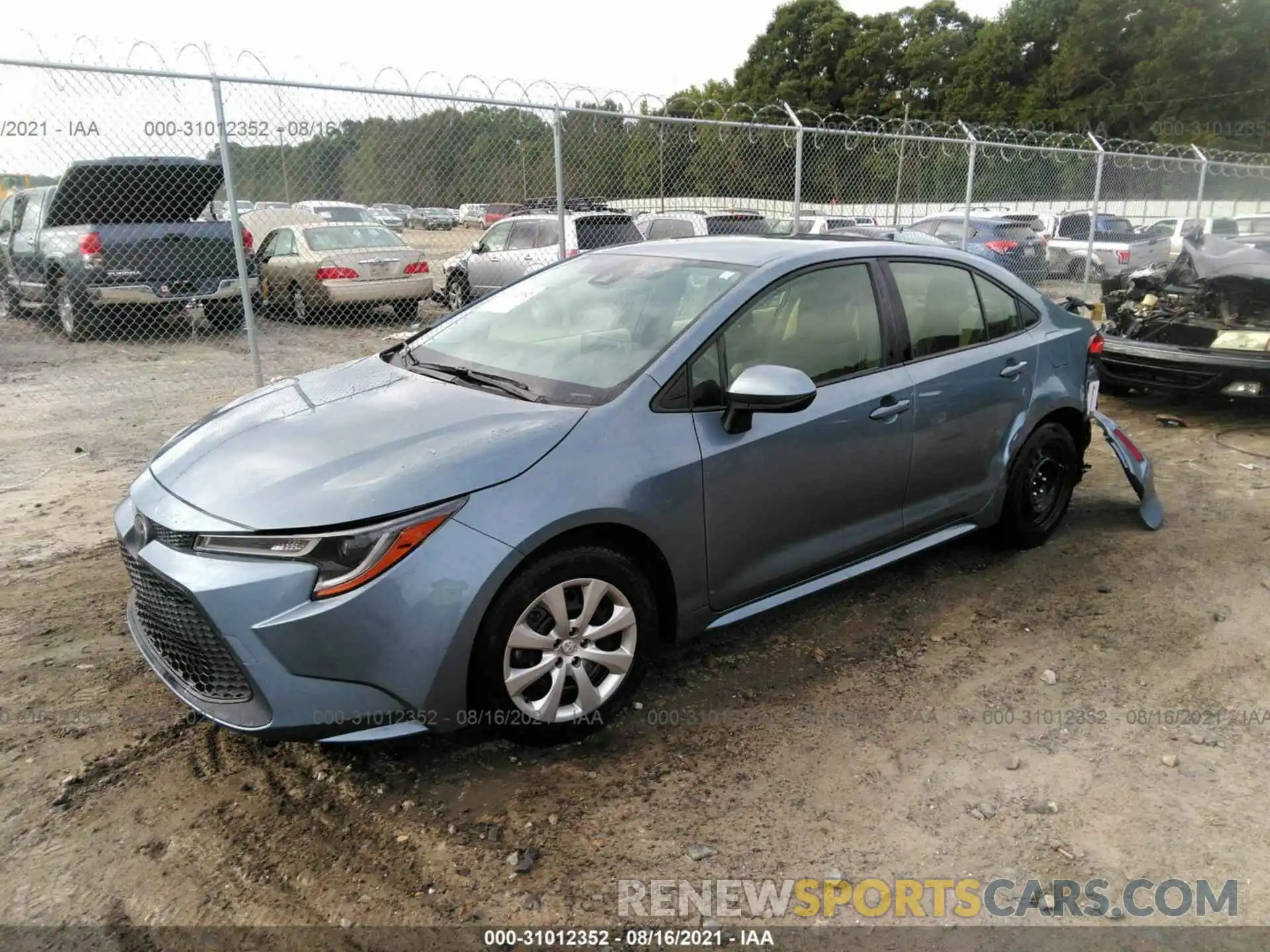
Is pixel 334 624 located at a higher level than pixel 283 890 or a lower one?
higher

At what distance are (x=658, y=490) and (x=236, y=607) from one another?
4.29 ft

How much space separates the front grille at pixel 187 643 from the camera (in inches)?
99.5

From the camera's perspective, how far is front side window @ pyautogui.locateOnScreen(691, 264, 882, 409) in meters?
3.22

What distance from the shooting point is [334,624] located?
244 centimetres

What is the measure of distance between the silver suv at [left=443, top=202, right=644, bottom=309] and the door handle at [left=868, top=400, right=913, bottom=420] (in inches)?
263

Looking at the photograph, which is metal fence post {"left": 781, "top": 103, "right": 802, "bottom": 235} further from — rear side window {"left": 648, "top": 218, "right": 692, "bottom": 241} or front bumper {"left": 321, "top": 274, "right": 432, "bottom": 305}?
front bumper {"left": 321, "top": 274, "right": 432, "bottom": 305}

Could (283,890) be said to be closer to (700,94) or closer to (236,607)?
(236,607)

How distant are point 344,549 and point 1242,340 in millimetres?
7313

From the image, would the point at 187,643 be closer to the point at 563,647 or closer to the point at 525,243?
the point at 563,647

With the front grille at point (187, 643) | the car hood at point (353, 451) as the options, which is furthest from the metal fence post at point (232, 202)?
the front grille at point (187, 643)

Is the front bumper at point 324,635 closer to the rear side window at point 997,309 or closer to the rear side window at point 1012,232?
the rear side window at point 997,309

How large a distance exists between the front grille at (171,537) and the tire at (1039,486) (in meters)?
3.58

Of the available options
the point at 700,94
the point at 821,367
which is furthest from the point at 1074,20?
the point at 821,367

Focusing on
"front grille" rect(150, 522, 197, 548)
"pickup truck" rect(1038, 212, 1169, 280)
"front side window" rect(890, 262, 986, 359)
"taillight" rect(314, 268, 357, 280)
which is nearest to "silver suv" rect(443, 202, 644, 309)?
"taillight" rect(314, 268, 357, 280)
